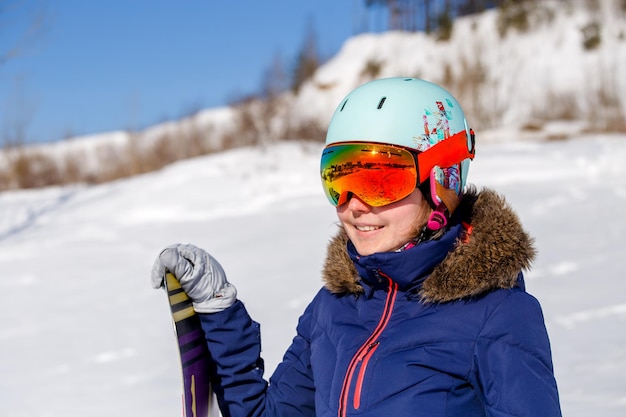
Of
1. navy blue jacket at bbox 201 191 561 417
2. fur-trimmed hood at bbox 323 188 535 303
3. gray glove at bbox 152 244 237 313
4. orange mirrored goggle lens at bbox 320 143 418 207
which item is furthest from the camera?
gray glove at bbox 152 244 237 313

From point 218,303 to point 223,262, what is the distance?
5.42 m

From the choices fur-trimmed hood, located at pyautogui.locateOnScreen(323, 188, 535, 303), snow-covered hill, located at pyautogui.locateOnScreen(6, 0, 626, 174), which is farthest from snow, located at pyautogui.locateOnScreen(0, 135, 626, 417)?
snow-covered hill, located at pyautogui.locateOnScreen(6, 0, 626, 174)

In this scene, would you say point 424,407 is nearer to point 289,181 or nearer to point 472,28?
point 289,181

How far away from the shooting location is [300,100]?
30.8 m

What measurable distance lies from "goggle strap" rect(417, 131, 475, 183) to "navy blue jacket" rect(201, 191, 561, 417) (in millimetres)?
127

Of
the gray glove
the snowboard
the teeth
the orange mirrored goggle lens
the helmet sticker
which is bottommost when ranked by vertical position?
the snowboard

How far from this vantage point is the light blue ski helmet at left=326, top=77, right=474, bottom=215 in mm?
1547

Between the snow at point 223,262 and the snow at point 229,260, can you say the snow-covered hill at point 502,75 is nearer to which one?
the snow at point 229,260

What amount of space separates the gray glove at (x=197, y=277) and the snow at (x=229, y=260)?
0.40m

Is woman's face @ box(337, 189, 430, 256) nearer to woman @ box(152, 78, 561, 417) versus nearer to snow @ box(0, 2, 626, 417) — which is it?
woman @ box(152, 78, 561, 417)

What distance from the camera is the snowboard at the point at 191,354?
5.48 ft

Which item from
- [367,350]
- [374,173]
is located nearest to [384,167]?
[374,173]

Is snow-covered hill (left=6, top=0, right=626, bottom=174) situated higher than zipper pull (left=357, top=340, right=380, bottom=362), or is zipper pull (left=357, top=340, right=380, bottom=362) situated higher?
snow-covered hill (left=6, top=0, right=626, bottom=174)

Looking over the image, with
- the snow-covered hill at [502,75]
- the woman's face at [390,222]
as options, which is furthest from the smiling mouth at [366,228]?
the snow-covered hill at [502,75]
